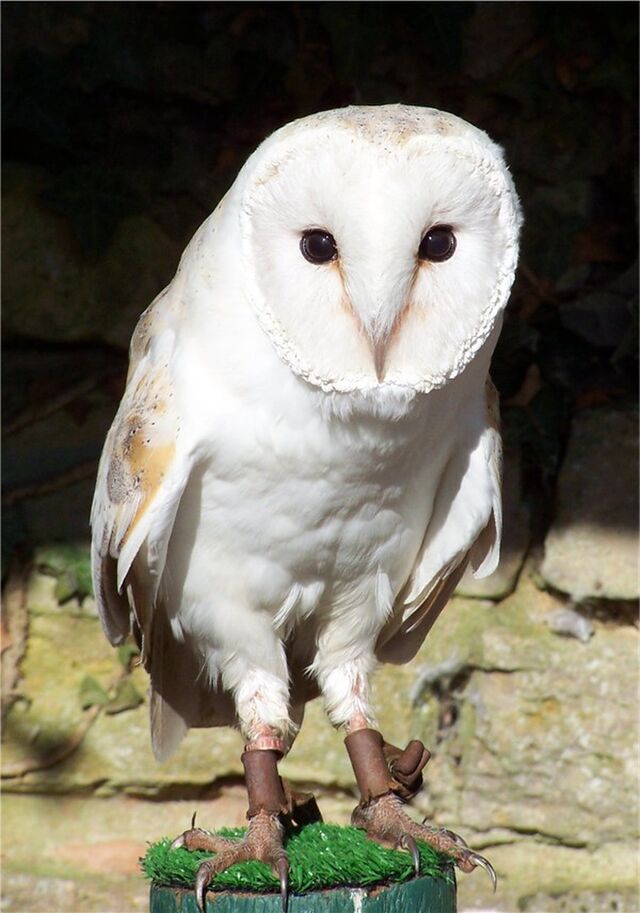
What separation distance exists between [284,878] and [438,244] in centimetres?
80

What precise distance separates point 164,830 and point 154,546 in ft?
4.78

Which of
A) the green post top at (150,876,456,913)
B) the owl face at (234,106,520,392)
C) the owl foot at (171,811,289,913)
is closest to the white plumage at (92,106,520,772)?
the owl face at (234,106,520,392)

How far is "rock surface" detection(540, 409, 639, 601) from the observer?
282cm

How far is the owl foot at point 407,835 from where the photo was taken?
1.64 meters

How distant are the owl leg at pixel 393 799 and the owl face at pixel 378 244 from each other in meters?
0.58

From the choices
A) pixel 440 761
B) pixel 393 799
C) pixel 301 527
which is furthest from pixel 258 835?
pixel 440 761

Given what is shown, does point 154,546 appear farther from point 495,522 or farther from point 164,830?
point 164,830

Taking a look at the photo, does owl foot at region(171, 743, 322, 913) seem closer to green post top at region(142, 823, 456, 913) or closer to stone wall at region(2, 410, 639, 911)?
→ green post top at region(142, 823, 456, 913)

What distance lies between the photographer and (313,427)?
5.14ft

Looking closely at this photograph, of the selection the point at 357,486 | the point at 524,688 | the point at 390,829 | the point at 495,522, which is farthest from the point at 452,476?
the point at 524,688

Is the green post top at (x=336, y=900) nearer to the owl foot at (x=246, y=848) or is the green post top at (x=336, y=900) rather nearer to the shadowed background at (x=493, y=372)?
the owl foot at (x=246, y=848)

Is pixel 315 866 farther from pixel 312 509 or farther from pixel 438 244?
pixel 438 244

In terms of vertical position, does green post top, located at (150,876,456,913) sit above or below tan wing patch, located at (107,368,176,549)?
below

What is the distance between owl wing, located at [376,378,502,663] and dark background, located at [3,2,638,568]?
40.9 inches
